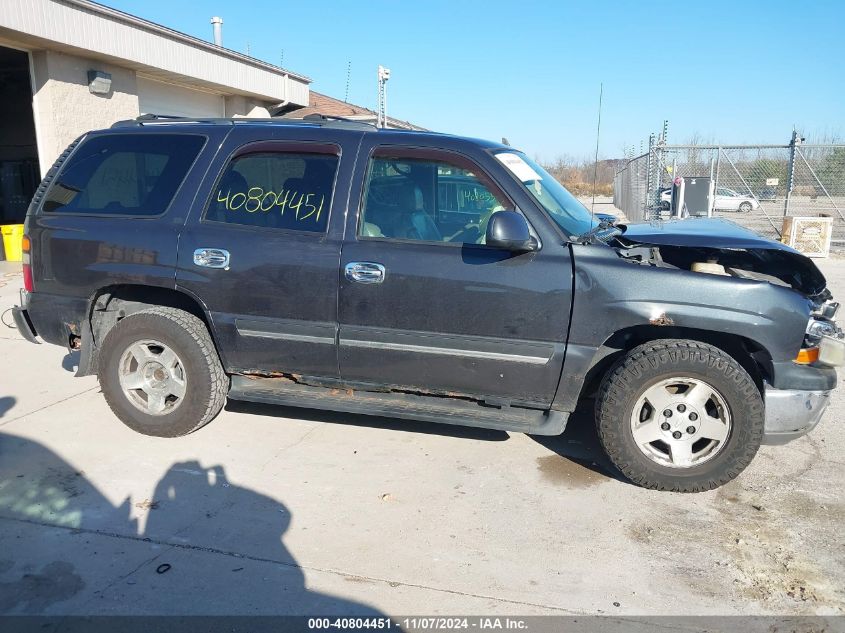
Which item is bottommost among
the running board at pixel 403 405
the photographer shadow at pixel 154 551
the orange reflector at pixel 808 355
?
the photographer shadow at pixel 154 551

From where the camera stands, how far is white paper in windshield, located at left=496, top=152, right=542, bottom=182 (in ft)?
13.4

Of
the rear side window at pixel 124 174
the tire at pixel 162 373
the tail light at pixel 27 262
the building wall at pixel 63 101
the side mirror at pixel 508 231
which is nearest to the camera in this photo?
the side mirror at pixel 508 231

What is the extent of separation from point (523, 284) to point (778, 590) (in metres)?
1.91

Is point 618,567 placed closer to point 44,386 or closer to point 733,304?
point 733,304

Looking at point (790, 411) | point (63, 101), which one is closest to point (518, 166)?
point (790, 411)

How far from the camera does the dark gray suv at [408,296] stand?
147 inches

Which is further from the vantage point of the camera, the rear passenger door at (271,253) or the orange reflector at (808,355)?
the rear passenger door at (271,253)

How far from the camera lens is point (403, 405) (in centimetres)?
418

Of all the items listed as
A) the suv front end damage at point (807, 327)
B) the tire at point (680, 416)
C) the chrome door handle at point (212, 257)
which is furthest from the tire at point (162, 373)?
the suv front end damage at point (807, 327)

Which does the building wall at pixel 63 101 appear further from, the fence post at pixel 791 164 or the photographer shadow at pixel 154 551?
the fence post at pixel 791 164

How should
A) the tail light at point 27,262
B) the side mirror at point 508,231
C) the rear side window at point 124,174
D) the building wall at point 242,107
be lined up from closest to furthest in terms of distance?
the side mirror at point 508,231 → the rear side window at point 124,174 → the tail light at point 27,262 → the building wall at point 242,107

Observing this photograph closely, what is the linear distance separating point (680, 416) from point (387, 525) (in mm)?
1743

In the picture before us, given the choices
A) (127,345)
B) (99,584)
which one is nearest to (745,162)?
(127,345)

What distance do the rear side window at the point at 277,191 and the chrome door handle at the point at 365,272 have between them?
0.32 meters
